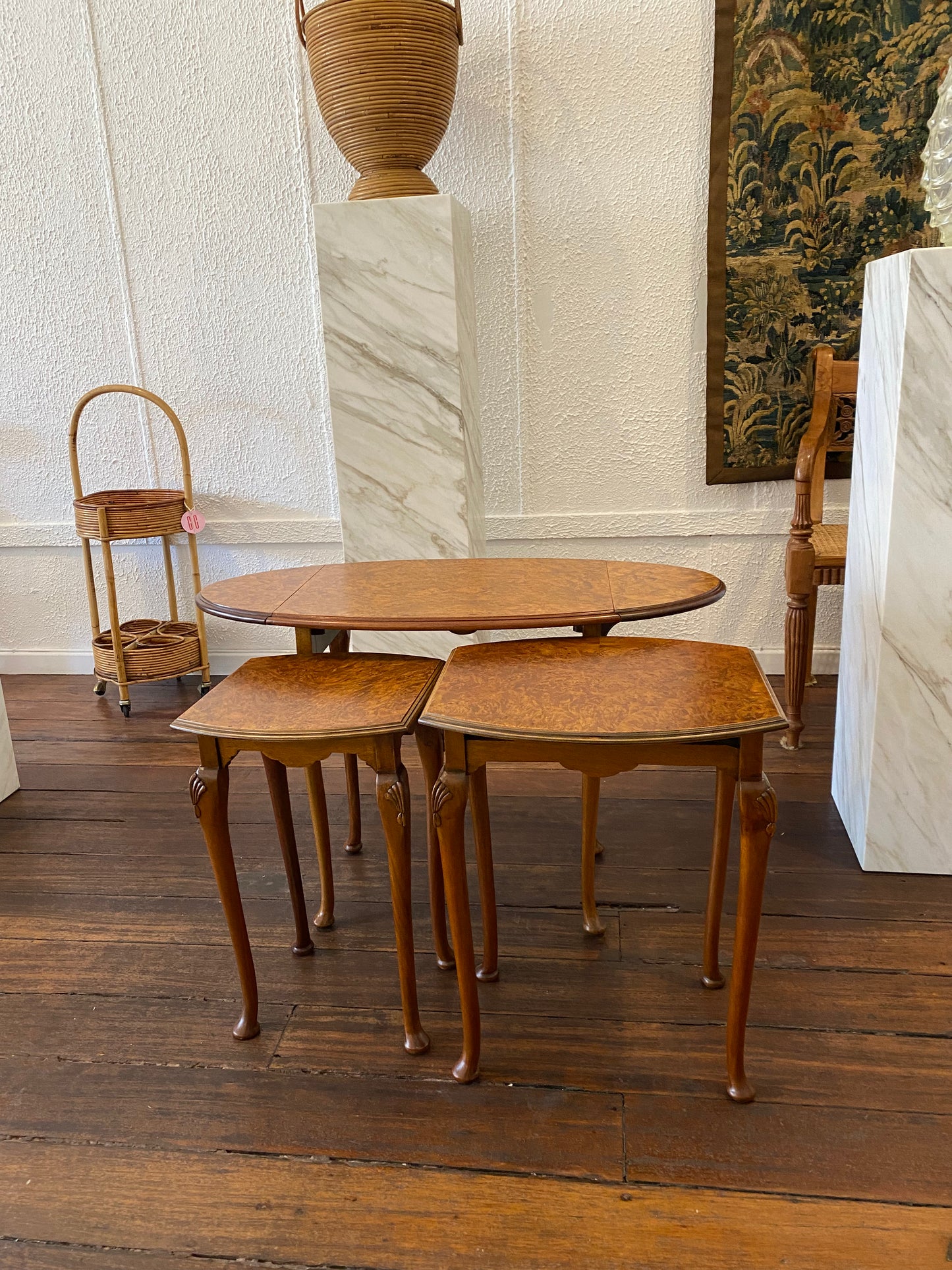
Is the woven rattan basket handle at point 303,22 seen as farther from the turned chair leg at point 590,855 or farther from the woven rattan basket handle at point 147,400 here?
the turned chair leg at point 590,855

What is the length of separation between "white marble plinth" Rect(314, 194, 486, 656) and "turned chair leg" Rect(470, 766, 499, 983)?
1.05 m

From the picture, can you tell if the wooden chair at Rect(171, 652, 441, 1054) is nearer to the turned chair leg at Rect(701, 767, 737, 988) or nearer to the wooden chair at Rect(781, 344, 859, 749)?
the turned chair leg at Rect(701, 767, 737, 988)

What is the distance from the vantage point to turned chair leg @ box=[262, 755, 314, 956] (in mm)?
1733

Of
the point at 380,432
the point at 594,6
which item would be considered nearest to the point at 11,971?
the point at 380,432

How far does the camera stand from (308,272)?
10.1 ft

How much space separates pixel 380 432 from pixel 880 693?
154cm

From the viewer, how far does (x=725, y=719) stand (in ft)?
4.06

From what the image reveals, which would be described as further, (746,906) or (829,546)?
(829,546)

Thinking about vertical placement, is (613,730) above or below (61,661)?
above

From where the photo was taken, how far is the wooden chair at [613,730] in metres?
1.24

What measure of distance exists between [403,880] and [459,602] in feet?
1.64

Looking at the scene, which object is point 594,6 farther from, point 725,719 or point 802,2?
point 725,719

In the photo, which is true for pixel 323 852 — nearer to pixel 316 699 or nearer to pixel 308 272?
pixel 316 699

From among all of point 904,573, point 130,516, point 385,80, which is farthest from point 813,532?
point 130,516
